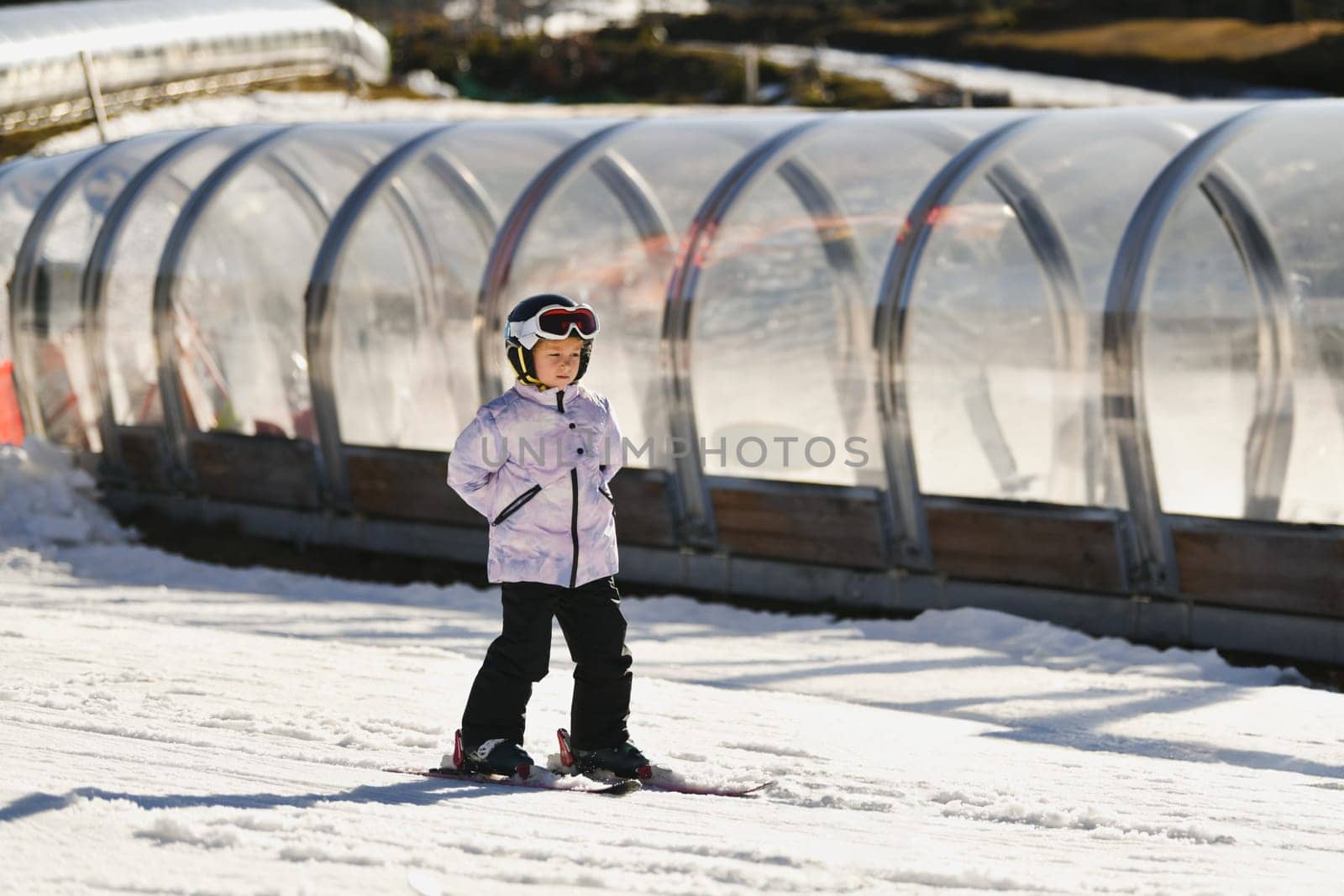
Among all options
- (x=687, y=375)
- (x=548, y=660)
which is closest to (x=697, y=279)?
(x=687, y=375)

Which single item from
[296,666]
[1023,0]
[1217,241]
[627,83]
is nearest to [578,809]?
[296,666]

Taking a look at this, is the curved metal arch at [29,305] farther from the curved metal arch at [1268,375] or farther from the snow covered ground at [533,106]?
the curved metal arch at [1268,375]

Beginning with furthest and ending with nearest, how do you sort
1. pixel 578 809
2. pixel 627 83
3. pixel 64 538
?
pixel 627 83 → pixel 64 538 → pixel 578 809

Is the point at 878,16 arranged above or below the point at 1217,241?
above

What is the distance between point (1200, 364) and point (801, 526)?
7.83 ft

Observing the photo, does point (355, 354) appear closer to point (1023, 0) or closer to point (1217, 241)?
point (1217, 241)

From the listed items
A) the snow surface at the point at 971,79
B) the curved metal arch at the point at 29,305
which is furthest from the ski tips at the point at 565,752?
the snow surface at the point at 971,79

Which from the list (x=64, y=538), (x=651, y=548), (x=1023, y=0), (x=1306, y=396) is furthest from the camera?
(x=1023, y=0)

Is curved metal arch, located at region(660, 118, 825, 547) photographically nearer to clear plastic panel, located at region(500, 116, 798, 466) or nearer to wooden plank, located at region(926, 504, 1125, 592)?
clear plastic panel, located at region(500, 116, 798, 466)

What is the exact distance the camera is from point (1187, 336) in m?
7.84

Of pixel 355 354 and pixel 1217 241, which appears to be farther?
pixel 355 354

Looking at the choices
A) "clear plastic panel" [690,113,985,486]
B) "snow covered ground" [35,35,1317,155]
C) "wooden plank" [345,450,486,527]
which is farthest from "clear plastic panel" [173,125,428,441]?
"snow covered ground" [35,35,1317,155]

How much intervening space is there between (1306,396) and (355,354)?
5872 millimetres

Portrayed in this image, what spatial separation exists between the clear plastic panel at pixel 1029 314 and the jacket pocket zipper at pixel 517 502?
157 inches
